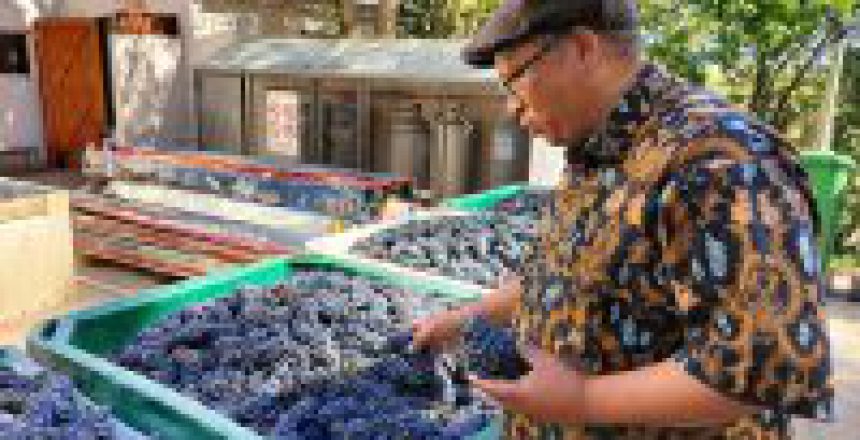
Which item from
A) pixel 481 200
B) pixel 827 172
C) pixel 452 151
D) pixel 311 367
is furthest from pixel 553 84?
pixel 452 151

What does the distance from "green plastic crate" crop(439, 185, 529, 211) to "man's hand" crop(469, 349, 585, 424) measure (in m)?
4.65

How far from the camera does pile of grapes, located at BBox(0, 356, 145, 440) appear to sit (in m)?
2.16

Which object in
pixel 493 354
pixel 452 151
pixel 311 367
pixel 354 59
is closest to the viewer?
pixel 493 354

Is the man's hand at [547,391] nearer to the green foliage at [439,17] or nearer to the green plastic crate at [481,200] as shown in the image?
the green plastic crate at [481,200]

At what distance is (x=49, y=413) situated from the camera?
227 centimetres

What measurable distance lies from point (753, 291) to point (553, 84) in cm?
46

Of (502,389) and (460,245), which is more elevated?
(502,389)

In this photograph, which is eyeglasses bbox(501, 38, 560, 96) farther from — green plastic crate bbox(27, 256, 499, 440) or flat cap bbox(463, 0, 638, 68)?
green plastic crate bbox(27, 256, 499, 440)

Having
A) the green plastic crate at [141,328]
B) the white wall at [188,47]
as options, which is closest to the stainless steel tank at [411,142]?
the white wall at [188,47]

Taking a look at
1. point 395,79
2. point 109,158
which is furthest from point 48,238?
point 395,79

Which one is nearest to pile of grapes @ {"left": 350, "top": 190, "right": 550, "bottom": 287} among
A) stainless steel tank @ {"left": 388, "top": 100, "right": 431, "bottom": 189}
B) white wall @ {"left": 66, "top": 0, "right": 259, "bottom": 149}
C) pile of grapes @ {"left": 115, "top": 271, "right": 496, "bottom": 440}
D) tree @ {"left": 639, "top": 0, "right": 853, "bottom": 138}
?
pile of grapes @ {"left": 115, "top": 271, "right": 496, "bottom": 440}

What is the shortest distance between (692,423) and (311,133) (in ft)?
25.2

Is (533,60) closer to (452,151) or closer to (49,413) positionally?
(49,413)

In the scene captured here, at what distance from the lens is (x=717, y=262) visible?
1.00 meters
